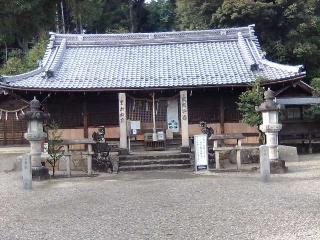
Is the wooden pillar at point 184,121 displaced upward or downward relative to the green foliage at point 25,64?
downward

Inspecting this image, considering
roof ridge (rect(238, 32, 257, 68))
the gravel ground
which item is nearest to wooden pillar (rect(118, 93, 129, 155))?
the gravel ground

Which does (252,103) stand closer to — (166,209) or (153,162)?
(153,162)

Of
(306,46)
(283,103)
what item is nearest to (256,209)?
(283,103)

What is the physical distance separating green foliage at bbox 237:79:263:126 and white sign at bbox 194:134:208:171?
3.15 m

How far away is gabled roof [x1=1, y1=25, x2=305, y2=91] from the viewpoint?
19.3m

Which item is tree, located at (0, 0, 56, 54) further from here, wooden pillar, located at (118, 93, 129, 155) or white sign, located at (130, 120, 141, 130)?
white sign, located at (130, 120, 141, 130)

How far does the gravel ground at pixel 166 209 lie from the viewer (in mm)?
7090

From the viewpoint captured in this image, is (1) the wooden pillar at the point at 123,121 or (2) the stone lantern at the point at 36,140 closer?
(2) the stone lantern at the point at 36,140

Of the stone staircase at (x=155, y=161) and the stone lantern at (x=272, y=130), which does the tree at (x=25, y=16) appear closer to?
the stone lantern at (x=272, y=130)

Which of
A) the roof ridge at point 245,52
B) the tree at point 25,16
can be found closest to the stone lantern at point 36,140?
the tree at point 25,16

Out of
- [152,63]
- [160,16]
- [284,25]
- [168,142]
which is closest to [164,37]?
[152,63]

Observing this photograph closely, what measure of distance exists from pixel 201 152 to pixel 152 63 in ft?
24.3

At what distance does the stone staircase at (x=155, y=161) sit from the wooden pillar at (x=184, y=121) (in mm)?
585

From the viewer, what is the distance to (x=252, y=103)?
709 inches
